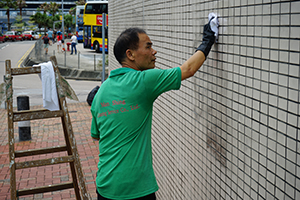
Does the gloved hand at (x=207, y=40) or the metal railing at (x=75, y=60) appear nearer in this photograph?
the gloved hand at (x=207, y=40)

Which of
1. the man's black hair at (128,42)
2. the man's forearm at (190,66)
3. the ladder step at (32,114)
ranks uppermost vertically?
the man's black hair at (128,42)

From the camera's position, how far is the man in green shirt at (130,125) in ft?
8.41

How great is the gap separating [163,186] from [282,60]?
3.13 m

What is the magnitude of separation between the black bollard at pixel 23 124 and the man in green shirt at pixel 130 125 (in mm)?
6085

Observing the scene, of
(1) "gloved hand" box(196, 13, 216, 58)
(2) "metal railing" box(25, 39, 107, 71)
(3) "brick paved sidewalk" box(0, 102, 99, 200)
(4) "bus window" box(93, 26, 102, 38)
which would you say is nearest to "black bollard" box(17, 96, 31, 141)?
(3) "brick paved sidewalk" box(0, 102, 99, 200)

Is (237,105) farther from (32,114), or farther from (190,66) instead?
(32,114)

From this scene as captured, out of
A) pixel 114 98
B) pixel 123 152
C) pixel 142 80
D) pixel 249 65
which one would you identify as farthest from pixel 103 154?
pixel 249 65

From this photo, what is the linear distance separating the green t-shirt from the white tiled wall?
1.64 feet

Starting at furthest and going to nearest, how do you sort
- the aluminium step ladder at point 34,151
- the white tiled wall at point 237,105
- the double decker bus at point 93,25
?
1. the double decker bus at point 93,25
2. the aluminium step ladder at point 34,151
3. the white tiled wall at point 237,105

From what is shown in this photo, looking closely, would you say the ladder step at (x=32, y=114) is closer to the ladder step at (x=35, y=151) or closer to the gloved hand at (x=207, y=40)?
the ladder step at (x=35, y=151)

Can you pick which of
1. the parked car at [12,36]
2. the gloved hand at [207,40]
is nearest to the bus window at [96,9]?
the gloved hand at [207,40]

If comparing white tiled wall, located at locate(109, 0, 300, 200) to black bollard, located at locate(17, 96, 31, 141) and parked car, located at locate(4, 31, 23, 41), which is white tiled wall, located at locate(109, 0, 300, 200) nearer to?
black bollard, located at locate(17, 96, 31, 141)

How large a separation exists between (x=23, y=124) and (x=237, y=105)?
Answer: 6.93 m

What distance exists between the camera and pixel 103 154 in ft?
8.94
